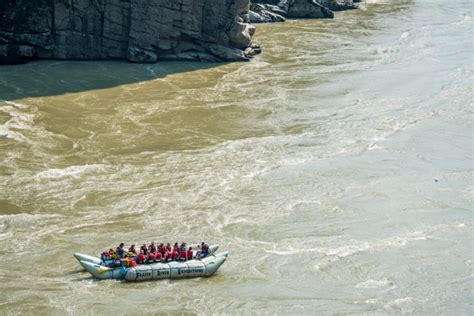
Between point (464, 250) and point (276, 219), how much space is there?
1014 centimetres

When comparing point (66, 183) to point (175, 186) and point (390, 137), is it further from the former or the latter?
point (390, 137)

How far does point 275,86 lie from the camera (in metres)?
73.5

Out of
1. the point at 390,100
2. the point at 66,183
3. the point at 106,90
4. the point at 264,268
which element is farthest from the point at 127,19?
the point at 264,268

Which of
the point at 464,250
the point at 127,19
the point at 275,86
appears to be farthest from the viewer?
the point at 127,19

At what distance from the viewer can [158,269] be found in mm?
39219

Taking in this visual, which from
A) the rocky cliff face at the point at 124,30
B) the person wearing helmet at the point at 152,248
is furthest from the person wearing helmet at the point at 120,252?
the rocky cliff face at the point at 124,30

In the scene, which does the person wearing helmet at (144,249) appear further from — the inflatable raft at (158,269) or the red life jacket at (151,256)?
the inflatable raft at (158,269)

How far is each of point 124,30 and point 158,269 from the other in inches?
1767

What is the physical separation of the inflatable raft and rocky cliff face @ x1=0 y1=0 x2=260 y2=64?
42494mm

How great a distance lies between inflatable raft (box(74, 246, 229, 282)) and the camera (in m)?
38.7

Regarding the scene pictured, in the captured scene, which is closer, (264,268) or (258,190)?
(264,268)

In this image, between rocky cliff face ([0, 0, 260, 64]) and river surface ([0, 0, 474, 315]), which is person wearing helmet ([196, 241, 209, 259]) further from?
rocky cliff face ([0, 0, 260, 64])

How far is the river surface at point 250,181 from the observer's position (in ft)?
125

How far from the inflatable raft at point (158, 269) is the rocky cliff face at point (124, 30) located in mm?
42494
